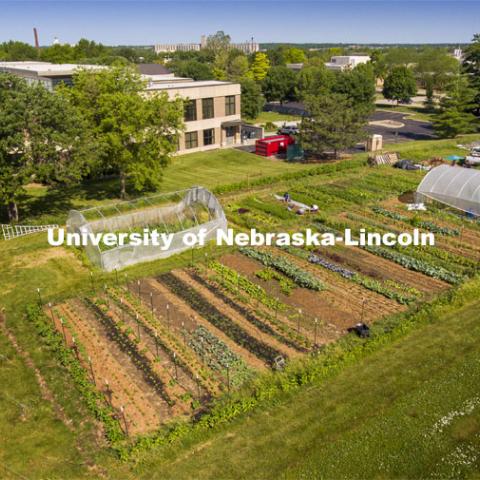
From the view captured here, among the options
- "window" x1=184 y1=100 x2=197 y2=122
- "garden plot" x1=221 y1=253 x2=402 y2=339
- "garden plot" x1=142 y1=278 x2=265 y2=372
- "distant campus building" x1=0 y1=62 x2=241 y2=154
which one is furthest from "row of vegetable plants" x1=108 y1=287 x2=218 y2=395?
"window" x1=184 y1=100 x2=197 y2=122

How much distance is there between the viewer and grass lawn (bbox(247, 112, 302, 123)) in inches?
3253

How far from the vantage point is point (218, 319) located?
23672mm

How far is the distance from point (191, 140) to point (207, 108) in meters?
4.66

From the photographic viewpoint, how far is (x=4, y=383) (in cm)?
1947

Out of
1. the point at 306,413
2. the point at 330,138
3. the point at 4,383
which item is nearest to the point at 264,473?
the point at 306,413

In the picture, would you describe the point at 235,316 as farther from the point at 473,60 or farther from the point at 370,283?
the point at 473,60

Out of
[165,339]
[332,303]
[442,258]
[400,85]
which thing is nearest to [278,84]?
[400,85]

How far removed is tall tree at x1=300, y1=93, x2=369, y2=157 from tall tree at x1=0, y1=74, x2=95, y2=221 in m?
27.3

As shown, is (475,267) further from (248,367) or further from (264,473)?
(264,473)

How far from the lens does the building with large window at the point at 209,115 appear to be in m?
57.8

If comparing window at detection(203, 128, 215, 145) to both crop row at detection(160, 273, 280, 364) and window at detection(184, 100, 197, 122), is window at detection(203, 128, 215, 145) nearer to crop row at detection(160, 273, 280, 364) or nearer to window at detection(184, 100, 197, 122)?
window at detection(184, 100, 197, 122)

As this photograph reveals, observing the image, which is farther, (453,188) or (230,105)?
(230,105)

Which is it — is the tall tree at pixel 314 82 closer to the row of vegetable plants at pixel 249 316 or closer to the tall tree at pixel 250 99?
the tall tree at pixel 250 99

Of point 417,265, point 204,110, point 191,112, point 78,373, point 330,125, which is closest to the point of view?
point 78,373
